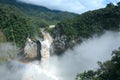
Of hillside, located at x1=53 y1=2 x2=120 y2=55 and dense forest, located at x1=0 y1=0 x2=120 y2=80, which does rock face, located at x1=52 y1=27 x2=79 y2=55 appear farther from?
dense forest, located at x1=0 y1=0 x2=120 y2=80

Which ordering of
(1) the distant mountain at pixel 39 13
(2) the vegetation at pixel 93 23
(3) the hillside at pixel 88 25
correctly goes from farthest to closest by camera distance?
(1) the distant mountain at pixel 39 13 → (3) the hillside at pixel 88 25 → (2) the vegetation at pixel 93 23

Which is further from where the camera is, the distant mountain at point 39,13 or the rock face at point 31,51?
the distant mountain at point 39,13

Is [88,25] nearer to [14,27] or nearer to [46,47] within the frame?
[46,47]

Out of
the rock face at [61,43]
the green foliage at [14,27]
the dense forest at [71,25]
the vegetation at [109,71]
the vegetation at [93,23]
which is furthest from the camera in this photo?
the green foliage at [14,27]

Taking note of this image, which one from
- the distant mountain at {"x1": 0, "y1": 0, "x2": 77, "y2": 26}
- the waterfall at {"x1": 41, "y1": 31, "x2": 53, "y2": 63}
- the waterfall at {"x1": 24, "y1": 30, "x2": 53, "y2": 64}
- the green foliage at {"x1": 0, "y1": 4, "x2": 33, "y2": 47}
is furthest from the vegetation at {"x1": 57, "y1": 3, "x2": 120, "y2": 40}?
the distant mountain at {"x1": 0, "y1": 0, "x2": 77, "y2": 26}

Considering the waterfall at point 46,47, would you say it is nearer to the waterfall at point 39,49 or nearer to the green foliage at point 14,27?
the waterfall at point 39,49

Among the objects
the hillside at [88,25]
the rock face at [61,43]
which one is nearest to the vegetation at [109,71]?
the hillside at [88,25]

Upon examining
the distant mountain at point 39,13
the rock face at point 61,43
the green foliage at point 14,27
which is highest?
the distant mountain at point 39,13

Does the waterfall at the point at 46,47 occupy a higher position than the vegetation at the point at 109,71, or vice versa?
the vegetation at the point at 109,71

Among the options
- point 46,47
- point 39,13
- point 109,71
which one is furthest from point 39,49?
point 39,13

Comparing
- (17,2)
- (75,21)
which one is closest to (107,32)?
(75,21)

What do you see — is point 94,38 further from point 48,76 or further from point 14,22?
point 14,22
